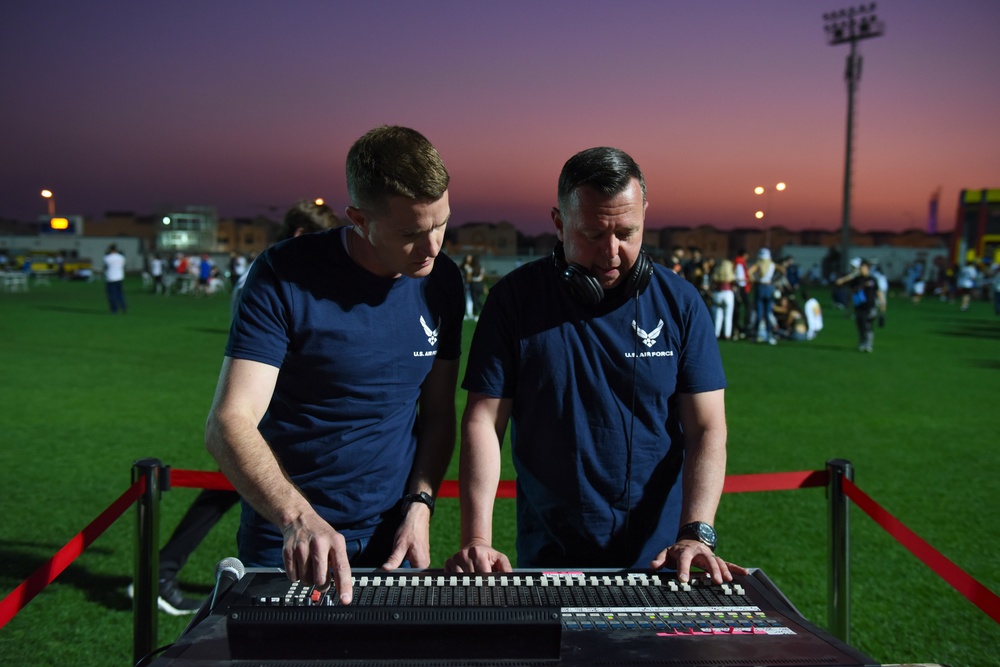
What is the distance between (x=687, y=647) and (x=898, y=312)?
28320mm

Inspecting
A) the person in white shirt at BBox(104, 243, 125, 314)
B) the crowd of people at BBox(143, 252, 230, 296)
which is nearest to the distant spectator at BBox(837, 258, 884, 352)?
the person in white shirt at BBox(104, 243, 125, 314)

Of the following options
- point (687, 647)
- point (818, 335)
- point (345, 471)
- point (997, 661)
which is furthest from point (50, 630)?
point (818, 335)

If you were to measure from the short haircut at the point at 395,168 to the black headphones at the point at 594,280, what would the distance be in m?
0.41

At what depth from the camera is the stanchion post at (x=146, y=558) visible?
8.75 ft

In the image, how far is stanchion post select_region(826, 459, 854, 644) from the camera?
2848 mm

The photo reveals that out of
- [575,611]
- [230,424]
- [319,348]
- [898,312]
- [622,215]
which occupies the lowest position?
[898,312]

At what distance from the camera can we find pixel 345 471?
2217 mm

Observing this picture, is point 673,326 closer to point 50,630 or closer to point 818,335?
point 50,630

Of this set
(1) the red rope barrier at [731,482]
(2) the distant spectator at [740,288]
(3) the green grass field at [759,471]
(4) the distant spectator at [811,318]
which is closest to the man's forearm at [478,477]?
(1) the red rope barrier at [731,482]

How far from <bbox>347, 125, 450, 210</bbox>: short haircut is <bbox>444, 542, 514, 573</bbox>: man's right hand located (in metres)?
0.83

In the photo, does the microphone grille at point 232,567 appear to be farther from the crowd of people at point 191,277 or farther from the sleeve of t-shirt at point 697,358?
the crowd of people at point 191,277

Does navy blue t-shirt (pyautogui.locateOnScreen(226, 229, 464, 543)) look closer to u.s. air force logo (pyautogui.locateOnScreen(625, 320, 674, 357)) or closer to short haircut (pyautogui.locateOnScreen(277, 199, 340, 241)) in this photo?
u.s. air force logo (pyautogui.locateOnScreen(625, 320, 674, 357))

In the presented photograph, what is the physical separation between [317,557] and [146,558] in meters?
1.44

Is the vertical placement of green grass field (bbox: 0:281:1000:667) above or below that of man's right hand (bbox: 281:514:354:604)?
below
